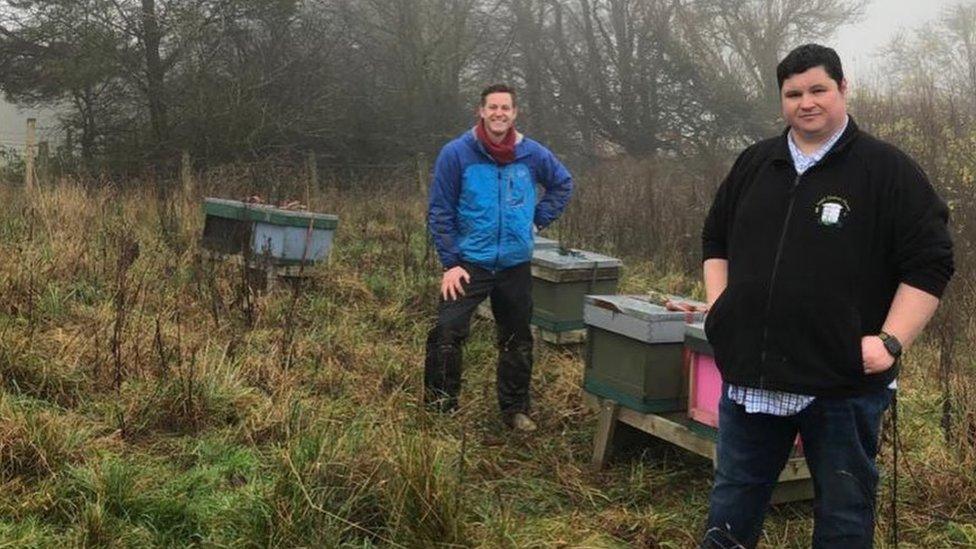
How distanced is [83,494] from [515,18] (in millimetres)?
22902

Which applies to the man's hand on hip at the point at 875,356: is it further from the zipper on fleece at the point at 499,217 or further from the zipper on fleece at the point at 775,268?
the zipper on fleece at the point at 499,217

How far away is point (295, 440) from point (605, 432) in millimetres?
1651

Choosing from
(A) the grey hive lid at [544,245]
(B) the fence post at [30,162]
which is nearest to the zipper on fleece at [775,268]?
(A) the grey hive lid at [544,245]

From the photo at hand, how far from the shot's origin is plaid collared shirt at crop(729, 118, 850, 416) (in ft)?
8.29

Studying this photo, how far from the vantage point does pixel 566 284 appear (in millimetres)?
5906

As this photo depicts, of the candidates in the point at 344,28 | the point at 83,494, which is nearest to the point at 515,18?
the point at 344,28

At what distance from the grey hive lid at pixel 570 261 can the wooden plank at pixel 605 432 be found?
151cm

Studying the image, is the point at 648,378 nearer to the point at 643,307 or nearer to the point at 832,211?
the point at 643,307

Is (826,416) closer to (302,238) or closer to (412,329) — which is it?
(412,329)

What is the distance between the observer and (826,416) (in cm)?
251

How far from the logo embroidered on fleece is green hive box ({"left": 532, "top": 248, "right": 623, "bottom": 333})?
11.0ft

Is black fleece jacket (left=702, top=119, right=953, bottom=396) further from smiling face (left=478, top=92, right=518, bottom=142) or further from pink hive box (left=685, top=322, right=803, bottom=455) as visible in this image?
smiling face (left=478, top=92, right=518, bottom=142)

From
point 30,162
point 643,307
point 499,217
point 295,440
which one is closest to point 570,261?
point 499,217

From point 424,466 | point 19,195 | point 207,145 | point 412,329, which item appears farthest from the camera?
point 207,145
